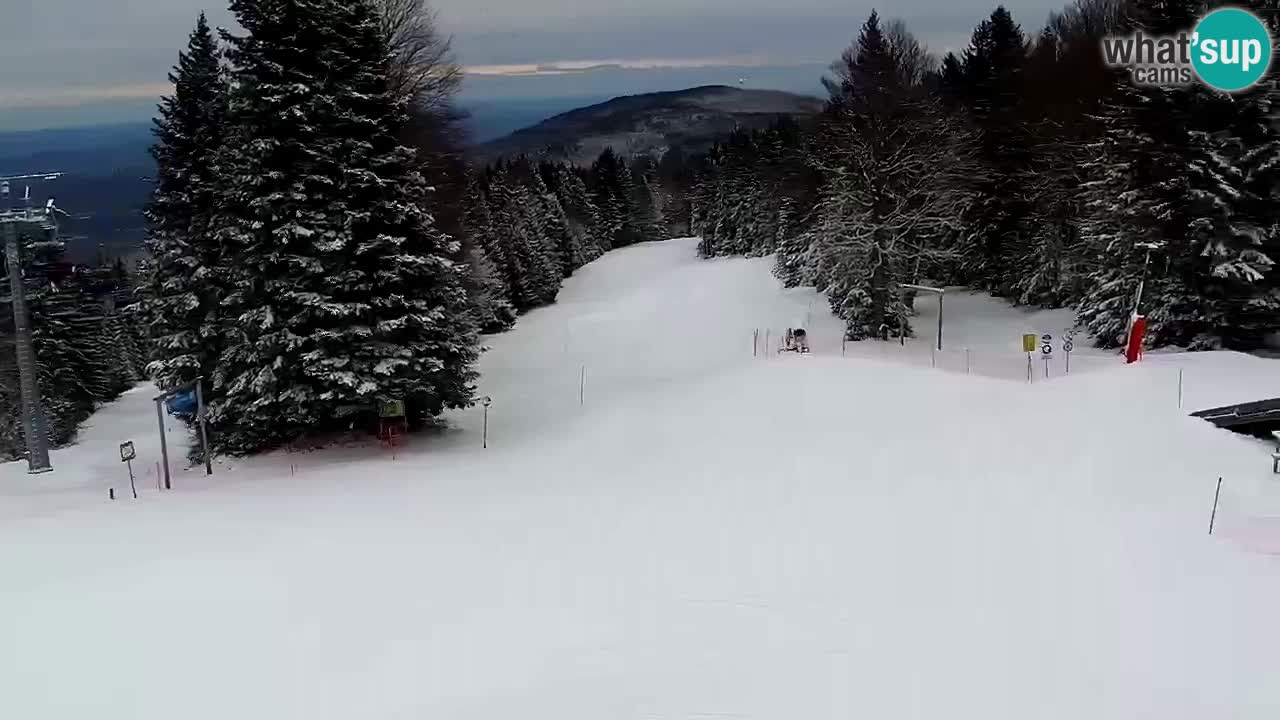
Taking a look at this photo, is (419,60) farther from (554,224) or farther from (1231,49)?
(554,224)

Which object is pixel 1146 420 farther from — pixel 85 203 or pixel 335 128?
pixel 85 203

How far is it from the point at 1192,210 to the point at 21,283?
28.5 m

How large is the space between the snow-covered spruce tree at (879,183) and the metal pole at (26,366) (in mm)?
22172

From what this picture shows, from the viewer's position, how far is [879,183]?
2852 cm

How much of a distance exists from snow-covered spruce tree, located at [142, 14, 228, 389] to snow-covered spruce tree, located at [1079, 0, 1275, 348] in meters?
21.9

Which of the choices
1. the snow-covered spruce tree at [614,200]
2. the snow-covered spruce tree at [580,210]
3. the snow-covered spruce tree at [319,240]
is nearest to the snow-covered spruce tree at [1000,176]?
the snow-covered spruce tree at [319,240]

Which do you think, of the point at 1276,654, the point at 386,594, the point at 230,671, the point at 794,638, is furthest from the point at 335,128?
the point at 1276,654

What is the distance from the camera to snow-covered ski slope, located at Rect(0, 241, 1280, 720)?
21.1ft

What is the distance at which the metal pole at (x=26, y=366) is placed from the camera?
21438 mm

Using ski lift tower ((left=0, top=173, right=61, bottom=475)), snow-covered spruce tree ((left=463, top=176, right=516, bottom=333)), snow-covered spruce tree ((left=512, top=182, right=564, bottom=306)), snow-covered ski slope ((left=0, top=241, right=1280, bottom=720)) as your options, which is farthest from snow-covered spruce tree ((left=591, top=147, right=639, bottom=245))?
snow-covered ski slope ((left=0, top=241, right=1280, bottom=720))

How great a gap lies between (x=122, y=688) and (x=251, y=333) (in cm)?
1061

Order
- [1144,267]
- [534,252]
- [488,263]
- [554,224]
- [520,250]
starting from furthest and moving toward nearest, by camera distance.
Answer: [554,224]
[534,252]
[520,250]
[488,263]
[1144,267]

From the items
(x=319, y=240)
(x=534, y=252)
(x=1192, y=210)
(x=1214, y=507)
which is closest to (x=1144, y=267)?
(x=1192, y=210)

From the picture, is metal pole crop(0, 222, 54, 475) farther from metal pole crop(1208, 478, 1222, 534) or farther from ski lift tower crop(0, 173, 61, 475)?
metal pole crop(1208, 478, 1222, 534)
